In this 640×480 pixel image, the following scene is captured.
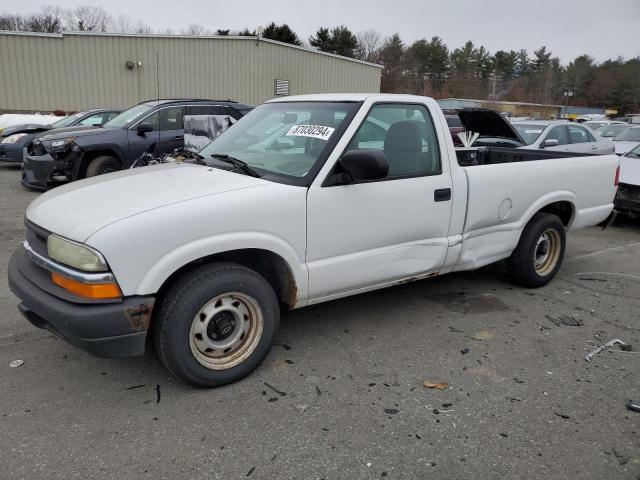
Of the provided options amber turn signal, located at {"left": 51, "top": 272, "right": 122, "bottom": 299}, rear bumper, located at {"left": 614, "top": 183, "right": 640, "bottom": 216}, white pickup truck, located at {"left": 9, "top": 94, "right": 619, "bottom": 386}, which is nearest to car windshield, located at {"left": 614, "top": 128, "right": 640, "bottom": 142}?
rear bumper, located at {"left": 614, "top": 183, "right": 640, "bottom": 216}

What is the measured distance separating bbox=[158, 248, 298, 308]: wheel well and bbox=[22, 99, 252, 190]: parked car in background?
639 centimetres

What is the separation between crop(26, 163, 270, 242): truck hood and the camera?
9.03 ft

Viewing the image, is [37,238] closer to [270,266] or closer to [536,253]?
[270,266]

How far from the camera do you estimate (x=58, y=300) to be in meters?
2.72

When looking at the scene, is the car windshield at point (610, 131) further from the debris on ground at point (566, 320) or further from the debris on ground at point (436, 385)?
the debris on ground at point (436, 385)

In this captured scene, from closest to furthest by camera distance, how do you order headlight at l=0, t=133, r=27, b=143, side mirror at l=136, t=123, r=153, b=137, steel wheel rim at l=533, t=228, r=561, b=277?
1. steel wheel rim at l=533, t=228, r=561, b=277
2. side mirror at l=136, t=123, r=153, b=137
3. headlight at l=0, t=133, r=27, b=143

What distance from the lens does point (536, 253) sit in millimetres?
5027

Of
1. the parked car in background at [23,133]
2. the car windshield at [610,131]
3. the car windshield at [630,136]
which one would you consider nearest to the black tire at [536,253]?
the parked car in background at [23,133]

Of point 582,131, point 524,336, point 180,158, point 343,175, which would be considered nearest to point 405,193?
point 343,175

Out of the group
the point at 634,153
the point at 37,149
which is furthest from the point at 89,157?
the point at 634,153

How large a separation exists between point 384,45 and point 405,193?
7388 cm

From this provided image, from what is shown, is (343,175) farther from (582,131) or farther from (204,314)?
(582,131)

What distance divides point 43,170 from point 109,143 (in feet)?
3.79

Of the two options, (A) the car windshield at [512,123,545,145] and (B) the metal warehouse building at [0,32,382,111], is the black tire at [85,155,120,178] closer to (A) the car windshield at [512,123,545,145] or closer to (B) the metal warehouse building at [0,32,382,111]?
(A) the car windshield at [512,123,545,145]
